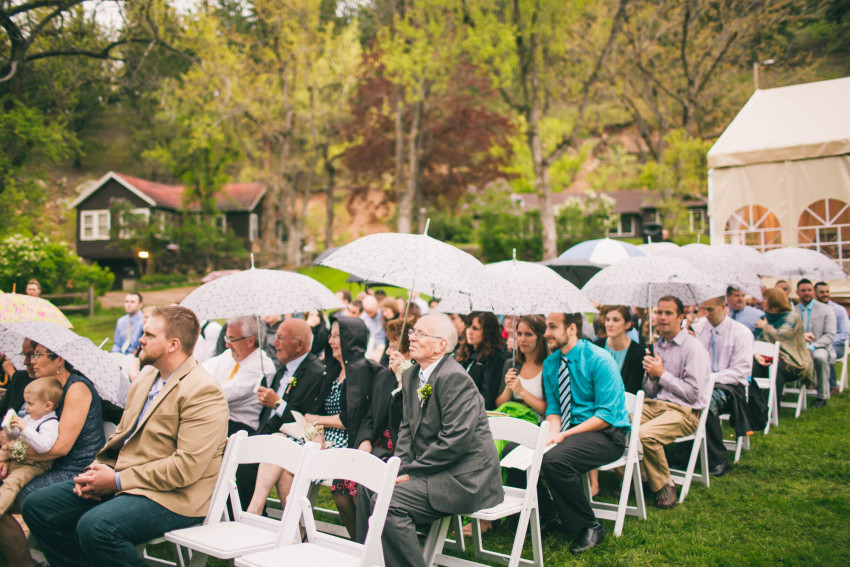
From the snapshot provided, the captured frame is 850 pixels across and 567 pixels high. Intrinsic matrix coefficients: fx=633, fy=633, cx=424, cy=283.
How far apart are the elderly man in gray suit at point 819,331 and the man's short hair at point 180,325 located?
8.20 meters

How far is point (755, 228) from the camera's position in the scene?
49.2 ft

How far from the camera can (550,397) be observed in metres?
5.19

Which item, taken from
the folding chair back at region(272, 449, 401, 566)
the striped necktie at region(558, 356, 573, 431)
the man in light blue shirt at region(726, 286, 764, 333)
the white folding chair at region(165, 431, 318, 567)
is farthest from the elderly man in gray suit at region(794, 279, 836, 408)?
the white folding chair at region(165, 431, 318, 567)

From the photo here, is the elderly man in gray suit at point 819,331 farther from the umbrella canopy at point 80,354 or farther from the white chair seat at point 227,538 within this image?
the umbrella canopy at point 80,354

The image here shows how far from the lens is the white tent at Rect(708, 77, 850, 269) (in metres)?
13.7

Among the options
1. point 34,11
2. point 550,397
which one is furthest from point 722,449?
point 34,11

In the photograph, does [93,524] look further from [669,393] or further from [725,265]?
[725,265]

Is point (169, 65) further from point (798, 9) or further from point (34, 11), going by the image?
point (798, 9)

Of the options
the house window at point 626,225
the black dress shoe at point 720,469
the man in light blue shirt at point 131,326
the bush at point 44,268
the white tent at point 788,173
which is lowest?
the black dress shoe at point 720,469

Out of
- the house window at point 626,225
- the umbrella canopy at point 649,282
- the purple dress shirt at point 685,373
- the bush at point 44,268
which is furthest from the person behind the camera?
the house window at point 626,225

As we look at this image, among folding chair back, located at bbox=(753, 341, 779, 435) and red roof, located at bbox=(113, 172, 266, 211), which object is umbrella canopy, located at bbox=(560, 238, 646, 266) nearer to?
folding chair back, located at bbox=(753, 341, 779, 435)

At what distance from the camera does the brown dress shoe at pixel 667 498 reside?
5.32 meters

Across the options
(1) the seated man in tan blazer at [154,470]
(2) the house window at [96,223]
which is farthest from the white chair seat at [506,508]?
(2) the house window at [96,223]

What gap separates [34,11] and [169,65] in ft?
114
